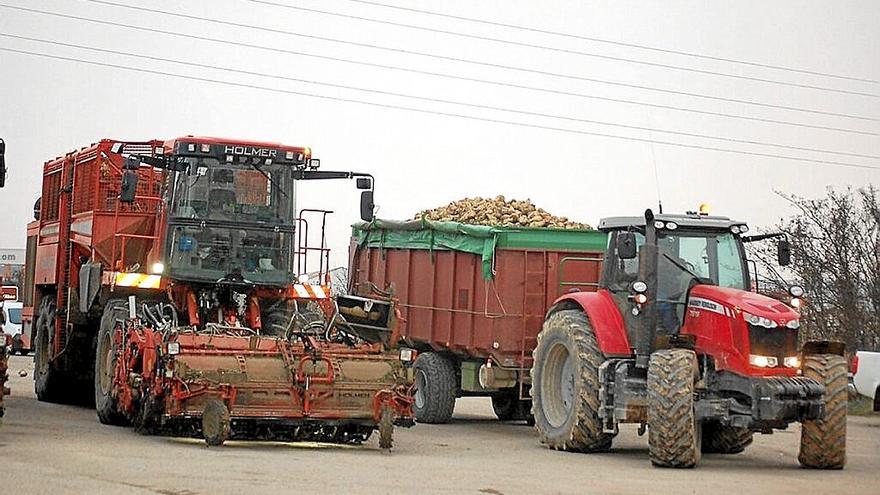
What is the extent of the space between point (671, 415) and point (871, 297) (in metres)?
14.6

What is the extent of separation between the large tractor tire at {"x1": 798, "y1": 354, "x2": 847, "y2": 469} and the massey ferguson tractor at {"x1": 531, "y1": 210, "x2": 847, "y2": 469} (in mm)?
12

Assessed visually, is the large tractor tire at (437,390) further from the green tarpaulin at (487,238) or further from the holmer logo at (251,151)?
the holmer logo at (251,151)

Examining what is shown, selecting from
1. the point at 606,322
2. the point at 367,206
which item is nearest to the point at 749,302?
the point at 606,322

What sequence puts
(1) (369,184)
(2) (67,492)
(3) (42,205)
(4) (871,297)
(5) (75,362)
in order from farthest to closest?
1. (4) (871,297)
2. (3) (42,205)
3. (5) (75,362)
4. (1) (369,184)
5. (2) (67,492)

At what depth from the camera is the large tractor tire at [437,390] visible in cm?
2033

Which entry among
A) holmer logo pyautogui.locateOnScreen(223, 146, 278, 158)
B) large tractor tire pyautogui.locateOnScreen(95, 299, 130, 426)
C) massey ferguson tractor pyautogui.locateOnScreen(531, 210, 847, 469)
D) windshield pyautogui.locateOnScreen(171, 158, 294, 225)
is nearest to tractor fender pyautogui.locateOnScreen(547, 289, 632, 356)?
massey ferguson tractor pyautogui.locateOnScreen(531, 210, 847, 469)

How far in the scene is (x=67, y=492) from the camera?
35.4 ft

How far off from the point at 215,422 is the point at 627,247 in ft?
15.2

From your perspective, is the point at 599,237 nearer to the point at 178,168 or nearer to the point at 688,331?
the point at 688,331

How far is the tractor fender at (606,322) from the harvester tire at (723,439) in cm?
167

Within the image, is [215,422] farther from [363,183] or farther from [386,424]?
[363,183]

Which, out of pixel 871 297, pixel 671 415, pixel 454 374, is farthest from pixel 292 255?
pixel 871 297

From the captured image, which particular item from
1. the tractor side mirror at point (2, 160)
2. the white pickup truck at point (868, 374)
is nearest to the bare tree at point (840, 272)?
the white pickup truck at point (868, 374)

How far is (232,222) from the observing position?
17.2m
